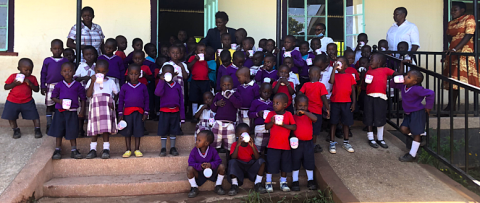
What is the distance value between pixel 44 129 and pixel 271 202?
143 inches

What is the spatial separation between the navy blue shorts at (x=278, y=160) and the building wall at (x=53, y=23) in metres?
3.98

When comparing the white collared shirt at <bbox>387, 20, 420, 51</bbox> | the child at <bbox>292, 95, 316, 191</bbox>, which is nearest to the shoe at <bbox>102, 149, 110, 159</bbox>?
the child at <bbox>292, 95, 316, 191</bbox>

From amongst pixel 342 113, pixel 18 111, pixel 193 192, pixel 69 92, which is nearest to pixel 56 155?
pixel 69 92

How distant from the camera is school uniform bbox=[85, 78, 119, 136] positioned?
14.4ft

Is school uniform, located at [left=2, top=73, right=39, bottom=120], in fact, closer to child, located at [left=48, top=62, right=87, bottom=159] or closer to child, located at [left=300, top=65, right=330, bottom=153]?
child, located at [left=48, top=62, right=87, bottom=159]

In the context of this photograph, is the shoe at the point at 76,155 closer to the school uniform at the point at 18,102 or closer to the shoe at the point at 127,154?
the shoe at the point at 127,154

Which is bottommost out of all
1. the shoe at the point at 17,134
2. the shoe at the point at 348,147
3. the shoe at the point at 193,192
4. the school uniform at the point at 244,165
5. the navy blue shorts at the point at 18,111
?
the shoe at the point at 193,192

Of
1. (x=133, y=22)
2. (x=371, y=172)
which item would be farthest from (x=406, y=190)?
(x=133, y=22)

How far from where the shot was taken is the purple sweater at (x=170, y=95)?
455cm

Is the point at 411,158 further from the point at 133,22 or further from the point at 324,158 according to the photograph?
the point at 133,22

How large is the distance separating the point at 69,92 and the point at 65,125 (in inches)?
16.5

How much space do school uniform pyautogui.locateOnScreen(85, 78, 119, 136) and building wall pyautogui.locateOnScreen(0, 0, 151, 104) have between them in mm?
2585

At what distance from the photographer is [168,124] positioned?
4602mm

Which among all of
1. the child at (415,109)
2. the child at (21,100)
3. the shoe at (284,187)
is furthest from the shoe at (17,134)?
the child at (415,109)
